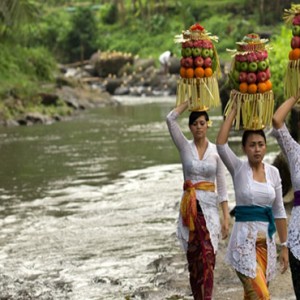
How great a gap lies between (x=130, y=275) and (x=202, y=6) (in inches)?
1959

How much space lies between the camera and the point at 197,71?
22.2 ft

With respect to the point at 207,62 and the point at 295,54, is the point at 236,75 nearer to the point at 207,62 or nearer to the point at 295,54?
the point at 295,54

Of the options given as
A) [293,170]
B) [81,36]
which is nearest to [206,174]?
[293,170]

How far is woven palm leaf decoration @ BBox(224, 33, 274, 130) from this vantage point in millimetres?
6027

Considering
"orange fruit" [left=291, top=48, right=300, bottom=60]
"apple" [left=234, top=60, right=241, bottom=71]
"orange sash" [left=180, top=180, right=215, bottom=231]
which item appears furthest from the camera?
"orange sash" [left=180, top=180, right=215, bottom=231]

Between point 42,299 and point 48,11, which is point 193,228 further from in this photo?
point 48,11

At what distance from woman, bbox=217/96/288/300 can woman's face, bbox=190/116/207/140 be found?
0.80 meters

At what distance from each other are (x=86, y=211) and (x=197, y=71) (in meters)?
5.93

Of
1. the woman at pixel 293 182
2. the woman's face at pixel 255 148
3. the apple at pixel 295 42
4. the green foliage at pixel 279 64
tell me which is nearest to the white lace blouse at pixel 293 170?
the woman at pixel 293 182

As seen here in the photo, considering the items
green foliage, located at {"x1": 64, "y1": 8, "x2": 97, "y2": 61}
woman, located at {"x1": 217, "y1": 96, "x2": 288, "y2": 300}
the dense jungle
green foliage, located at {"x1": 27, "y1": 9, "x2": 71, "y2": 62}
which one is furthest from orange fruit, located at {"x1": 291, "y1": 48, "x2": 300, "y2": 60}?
green foliage, located at {"x1": 64, "y1": 8, "x2": 97, "y2": 61}

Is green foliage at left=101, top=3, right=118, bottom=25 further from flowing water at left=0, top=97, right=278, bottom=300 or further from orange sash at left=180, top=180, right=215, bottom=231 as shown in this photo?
orange sash at left=180, top=180, right=215, bottom=231

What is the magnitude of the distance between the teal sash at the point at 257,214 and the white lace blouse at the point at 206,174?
838 millimetres

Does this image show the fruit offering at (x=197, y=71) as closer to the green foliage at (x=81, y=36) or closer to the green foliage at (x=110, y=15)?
the green foliage at (x=81, y=36)

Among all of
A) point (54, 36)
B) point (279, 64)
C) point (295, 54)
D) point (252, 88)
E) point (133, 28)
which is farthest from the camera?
point (133, 28)
